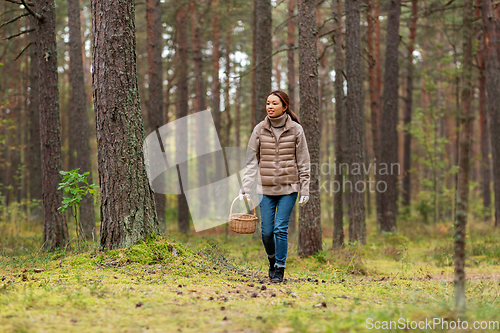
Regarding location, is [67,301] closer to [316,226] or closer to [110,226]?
[110,226]

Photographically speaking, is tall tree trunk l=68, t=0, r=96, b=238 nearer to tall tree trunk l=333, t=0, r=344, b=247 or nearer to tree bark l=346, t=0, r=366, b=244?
tall tree trunk l=333, t=0, r=344, b=247

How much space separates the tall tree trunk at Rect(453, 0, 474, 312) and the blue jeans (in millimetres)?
2049

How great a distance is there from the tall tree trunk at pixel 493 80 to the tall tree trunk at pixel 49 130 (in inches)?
484

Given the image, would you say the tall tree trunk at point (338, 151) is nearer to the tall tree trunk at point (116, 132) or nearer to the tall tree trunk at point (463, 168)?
the tall tree trunk at point (116, 132)

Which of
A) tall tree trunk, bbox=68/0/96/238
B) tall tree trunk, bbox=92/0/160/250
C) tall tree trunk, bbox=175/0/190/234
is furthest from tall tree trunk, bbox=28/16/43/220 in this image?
tall tree trunk, bbox=92/0/160/250

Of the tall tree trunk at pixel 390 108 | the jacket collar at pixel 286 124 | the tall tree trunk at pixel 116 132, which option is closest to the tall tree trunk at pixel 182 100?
the tall tree trunk at pixel 390 108

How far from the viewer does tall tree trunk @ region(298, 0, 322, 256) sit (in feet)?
24.1

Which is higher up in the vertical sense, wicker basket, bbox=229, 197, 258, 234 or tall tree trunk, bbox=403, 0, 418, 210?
tall tree trunk, bbox=403, 0, 418, 210

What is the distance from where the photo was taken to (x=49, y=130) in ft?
23.5

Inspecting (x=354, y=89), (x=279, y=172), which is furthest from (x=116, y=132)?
(x=354, y=89)

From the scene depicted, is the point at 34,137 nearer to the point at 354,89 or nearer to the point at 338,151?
the point at 338,151

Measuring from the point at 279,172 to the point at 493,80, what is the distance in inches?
461

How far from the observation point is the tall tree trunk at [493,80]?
12094mm

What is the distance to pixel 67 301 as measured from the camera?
3.31 metres
